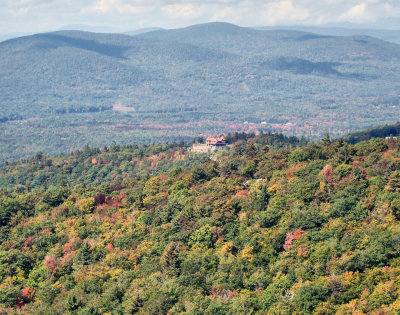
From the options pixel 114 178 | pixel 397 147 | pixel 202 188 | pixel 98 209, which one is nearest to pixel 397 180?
pixel 397 147

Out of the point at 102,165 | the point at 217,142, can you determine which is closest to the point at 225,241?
the point at 102,165

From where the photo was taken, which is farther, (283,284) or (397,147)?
(397,147)

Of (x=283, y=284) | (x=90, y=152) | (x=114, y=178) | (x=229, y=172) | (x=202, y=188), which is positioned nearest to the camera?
(x=283, y=284)

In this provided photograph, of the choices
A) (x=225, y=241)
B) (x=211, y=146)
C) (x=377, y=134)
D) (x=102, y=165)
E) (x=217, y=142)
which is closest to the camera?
(x=225, y=241)

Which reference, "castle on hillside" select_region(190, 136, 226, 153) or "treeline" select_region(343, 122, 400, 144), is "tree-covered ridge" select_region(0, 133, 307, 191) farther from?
"treeline" select_region(343, 122, 400, 144)

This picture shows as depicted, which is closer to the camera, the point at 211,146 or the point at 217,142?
the point at 211,146

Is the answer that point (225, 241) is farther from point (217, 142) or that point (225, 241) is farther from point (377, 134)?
point (377, 134)

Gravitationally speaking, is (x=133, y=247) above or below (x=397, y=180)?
below

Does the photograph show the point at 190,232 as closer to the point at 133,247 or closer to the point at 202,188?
the point at 133,247
